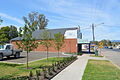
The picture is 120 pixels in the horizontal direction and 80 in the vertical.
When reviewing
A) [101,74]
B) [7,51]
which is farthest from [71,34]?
[101,74]

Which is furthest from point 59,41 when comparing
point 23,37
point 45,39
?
point 23,37

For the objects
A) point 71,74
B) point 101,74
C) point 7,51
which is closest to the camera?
point 71,74

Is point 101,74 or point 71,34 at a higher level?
point 71,34

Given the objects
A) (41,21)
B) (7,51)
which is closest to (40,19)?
(41,21)

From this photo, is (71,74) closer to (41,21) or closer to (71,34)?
(71,34)

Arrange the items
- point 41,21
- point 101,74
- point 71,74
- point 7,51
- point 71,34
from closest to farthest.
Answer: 1. point 71,74
2. point 101,74
3. point 7,51
4. point 71,34
5. point 41,21

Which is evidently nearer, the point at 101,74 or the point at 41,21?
the point at 101,74

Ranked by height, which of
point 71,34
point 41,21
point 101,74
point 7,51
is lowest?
point 101,74

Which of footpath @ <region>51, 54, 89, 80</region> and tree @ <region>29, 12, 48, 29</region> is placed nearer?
footpath @ <region>51, 54, 89, 80</region>

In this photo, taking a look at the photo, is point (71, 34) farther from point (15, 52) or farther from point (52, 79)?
point (52, 79)

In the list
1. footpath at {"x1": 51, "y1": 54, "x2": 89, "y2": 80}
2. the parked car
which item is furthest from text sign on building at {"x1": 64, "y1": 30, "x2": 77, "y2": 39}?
footpath at {"x1": 51, "y1": 54, "x2": 89, "y2": 80}

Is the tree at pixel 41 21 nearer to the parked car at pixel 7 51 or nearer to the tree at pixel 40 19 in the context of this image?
the tree at pixel 40 19

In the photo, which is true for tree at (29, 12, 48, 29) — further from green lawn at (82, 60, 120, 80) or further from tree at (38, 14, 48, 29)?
green lawn at (82, 60, 120, 80)

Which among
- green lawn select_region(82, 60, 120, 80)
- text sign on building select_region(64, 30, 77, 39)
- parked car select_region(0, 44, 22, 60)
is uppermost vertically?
text sign on building select_region(64, 30, 77, 39)
